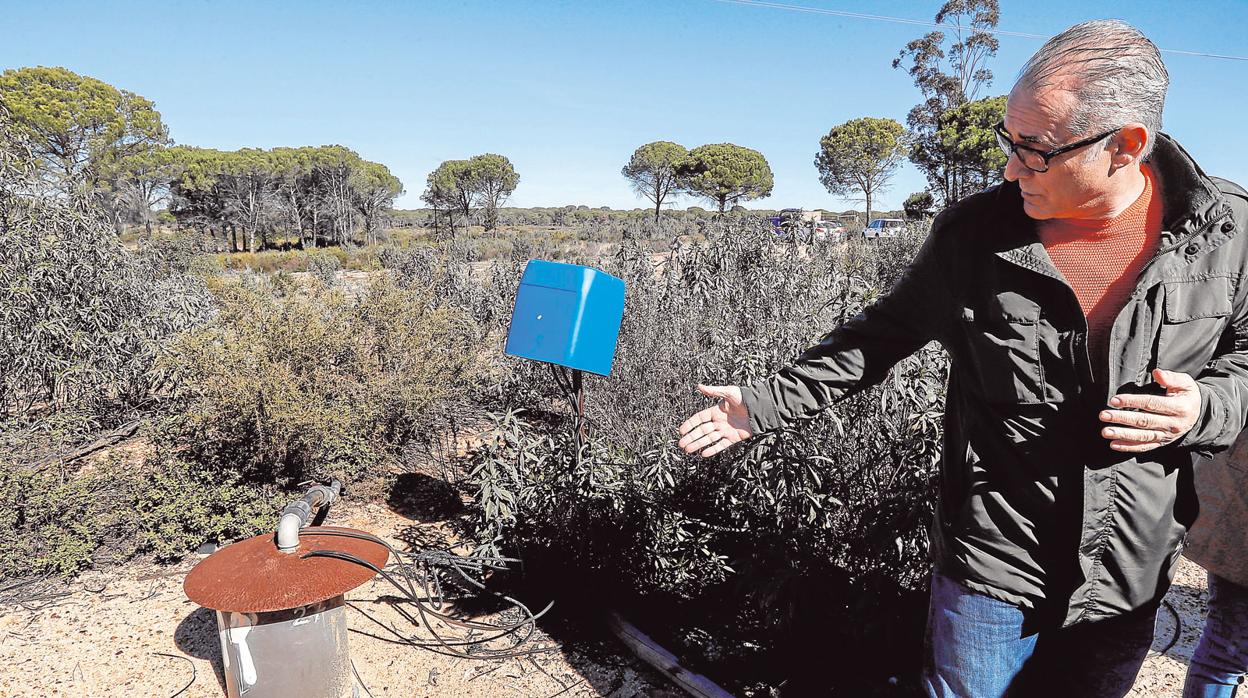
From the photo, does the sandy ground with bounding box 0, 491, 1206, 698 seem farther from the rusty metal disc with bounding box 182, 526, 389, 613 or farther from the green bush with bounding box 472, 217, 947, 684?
the rusty metal disc with bounding box 182, 526, 389, 613

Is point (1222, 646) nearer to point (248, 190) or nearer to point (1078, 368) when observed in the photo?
point (1078, 368)

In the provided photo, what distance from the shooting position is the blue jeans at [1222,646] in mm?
1521

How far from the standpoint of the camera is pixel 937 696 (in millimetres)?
1239

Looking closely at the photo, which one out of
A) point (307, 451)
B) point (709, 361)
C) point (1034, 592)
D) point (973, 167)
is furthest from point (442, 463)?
point (973, 167)

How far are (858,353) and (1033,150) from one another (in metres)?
0.47

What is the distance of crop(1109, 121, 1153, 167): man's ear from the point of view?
1049 mm

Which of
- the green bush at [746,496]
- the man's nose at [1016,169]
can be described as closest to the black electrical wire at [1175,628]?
the green bush at [746,496]

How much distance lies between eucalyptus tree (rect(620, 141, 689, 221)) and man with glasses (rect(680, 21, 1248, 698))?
1785 inches

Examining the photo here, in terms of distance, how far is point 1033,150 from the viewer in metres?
1.10

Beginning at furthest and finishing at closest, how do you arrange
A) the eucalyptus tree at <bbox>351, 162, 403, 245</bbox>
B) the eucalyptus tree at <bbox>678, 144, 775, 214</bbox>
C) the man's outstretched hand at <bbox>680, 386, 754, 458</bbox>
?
the eucalyptus tree at <bbox>678, 144, 775, 214</bbox>, the eucalyptus tree at <bbox>351, 162, 403, 245</bbox>, the man's outstretched hand at <bbox>680, 386, 754, 458</bbox>

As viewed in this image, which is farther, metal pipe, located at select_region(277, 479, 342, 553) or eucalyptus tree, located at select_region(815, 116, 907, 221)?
eucalyptus tree, located at select_region(815, 116, 907, 221)

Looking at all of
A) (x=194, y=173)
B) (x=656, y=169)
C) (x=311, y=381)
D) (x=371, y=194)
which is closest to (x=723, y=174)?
(x=656, y=169)

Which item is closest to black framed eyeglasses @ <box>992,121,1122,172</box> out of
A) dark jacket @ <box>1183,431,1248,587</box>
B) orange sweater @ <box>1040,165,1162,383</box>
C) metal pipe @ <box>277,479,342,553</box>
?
orange sweater @ <box>1040,165,1162,383</box>

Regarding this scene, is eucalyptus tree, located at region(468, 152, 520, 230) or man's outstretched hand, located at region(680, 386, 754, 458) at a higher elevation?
eucalyptus tree, located at region(468, 152, 520, 230)
